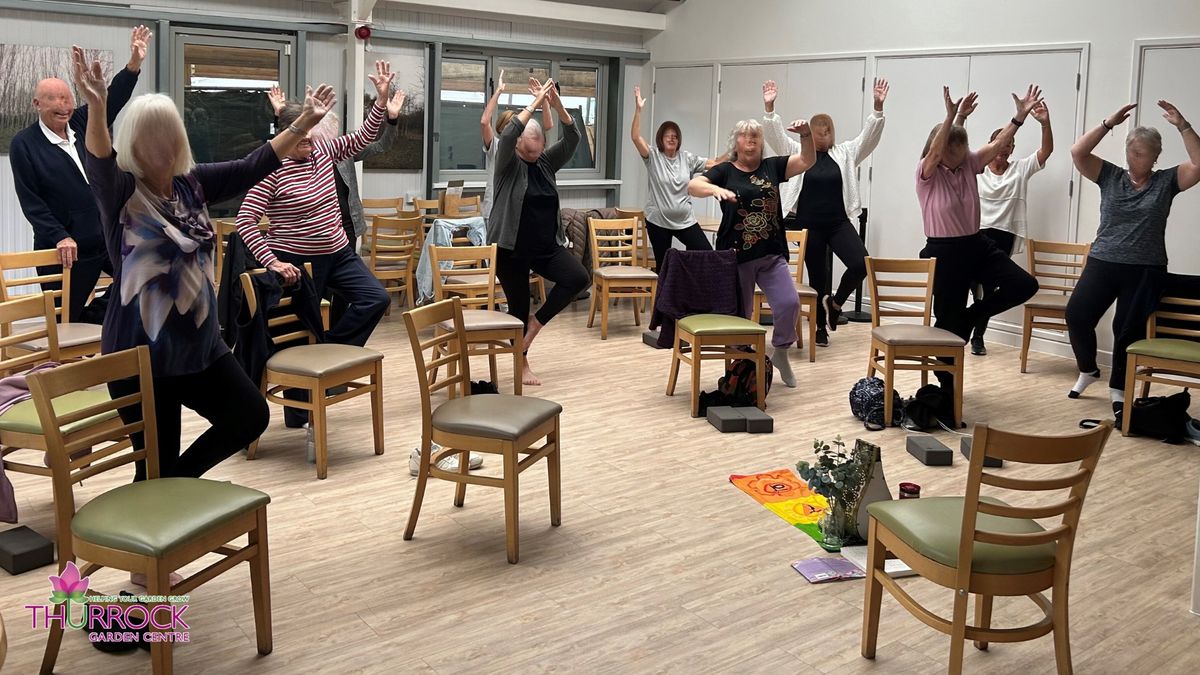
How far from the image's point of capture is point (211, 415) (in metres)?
3.66

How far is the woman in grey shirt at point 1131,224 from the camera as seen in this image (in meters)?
6.36

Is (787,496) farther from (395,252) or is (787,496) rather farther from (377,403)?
(395,252)

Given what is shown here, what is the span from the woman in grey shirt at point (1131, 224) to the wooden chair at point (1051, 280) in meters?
0.46

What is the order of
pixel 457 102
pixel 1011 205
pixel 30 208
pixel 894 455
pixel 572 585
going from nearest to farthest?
pixel 572 585 < pixel 894 455 < pixel 30 208 < pixel 1011 205 < pixel 457 102

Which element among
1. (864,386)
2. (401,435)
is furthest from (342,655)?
(864,386)

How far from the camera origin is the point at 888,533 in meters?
3.29

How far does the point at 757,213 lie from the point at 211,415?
386 centimetres

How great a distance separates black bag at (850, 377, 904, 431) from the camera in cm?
617

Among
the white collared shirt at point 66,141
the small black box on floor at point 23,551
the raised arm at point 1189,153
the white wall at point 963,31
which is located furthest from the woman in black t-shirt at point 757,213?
the small black box on floor at point 23,551

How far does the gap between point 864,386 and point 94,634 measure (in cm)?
429

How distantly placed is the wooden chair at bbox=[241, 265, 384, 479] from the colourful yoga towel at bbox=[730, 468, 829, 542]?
1.77m

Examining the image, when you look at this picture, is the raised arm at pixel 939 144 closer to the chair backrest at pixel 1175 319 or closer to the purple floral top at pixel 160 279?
the chair backrest at pixel 1175 319


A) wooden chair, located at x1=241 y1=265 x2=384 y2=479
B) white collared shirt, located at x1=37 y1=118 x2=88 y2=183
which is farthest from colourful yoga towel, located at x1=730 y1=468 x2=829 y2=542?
white collared shirt, located at x1=37 y1=118 x2=88 y2=183

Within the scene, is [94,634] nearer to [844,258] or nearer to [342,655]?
[342,655]
